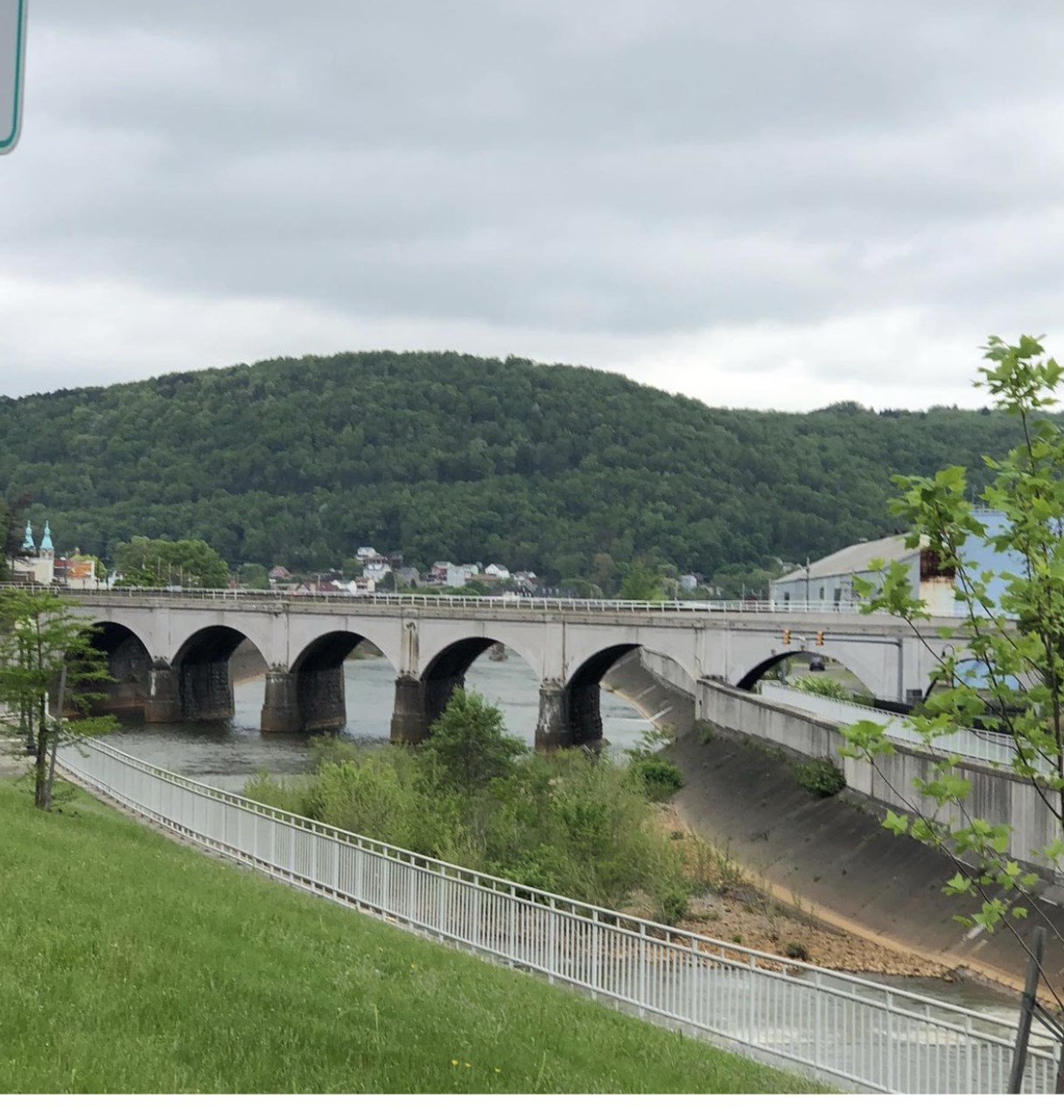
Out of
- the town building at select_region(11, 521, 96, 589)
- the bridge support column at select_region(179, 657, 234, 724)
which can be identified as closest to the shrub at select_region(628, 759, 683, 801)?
the bridge support column at select_region(179, 657, 234, 724)

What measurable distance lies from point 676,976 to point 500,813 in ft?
47.8

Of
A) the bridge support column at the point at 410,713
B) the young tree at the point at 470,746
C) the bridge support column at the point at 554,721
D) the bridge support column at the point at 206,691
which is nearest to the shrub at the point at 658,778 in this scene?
the young tree at the point at 470,746

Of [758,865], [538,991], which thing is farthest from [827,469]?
[538,991]

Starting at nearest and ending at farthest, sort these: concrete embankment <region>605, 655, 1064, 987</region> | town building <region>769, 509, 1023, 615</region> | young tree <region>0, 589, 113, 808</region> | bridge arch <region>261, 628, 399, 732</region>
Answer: concrete embankment <region>605, 655, 1064, 987</region> < young tree <region>0, 589, 113, 808</region> < town building <region>769, 509, 1023, 615</region> < bridge arch <region>261, 628, 399, 732</region>

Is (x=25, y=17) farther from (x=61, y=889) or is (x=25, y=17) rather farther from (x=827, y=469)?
(x=827, y=469)

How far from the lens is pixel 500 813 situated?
32156 mm

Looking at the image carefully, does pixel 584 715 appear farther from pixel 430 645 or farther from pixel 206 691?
pixel 206 691

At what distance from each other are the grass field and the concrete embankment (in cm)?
804

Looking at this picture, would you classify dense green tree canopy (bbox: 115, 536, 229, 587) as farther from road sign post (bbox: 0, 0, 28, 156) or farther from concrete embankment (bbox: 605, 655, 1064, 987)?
road sign post (bbox: 0, 0, 28, 156)

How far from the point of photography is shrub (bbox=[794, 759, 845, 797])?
3862cm

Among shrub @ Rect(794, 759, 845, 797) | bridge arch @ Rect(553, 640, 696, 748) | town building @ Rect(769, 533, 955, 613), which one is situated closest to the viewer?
shrub @ Rect(794, 759, 845, 797)

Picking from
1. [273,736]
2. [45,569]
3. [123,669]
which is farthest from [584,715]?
[45,569]

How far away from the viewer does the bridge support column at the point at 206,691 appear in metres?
81.2

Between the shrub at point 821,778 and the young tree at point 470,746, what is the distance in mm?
8832
